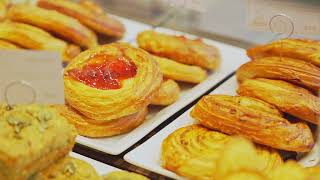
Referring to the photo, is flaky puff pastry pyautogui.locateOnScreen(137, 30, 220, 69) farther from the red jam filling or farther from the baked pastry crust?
the baked pastry crust

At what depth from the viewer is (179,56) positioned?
2.12m

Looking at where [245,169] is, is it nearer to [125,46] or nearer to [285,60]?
[285,60]

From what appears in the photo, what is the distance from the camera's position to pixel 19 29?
2160 mm

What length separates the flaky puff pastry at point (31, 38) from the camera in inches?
84.4

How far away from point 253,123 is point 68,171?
0.52 meters

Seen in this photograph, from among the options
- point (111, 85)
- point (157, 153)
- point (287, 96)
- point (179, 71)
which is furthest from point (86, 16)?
point (287, 96)

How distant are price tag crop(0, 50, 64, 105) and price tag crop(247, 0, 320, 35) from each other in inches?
27.0

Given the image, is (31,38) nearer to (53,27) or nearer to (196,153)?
(53,27)

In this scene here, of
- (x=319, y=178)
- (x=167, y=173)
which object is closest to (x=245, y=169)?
(x=319, y=178)

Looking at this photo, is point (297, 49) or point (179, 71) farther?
point (179, 71)

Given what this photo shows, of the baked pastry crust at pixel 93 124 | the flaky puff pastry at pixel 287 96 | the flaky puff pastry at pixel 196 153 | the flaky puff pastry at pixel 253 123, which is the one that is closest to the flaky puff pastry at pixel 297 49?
the flaky puff pastry at pixel 287 96

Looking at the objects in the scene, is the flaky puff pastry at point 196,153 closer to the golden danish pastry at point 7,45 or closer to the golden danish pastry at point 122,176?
the golden danish pastry at point 122,176

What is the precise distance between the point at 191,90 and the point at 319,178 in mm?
804

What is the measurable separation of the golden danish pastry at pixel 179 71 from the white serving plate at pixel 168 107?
3cm
